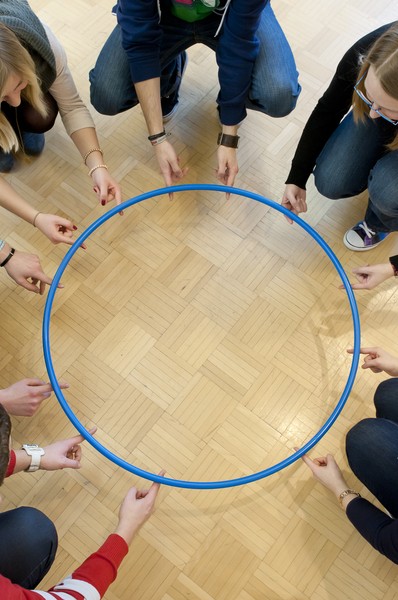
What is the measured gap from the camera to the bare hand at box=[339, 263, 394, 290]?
1.43 metres

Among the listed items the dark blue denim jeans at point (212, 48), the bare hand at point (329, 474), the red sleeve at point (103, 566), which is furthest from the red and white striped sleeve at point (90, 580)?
the dark blue denim jeans at point (212, 48)

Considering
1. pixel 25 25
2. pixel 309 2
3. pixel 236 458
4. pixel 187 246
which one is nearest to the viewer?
pixel 25 25

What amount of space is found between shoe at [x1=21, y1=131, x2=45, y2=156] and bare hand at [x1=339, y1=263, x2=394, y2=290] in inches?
37.3

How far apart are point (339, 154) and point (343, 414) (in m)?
0.65

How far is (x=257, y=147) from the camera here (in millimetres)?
1742

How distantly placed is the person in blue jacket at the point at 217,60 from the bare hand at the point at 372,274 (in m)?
0.41

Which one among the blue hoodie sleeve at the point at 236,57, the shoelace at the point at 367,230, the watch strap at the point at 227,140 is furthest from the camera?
the shoelace at the point at 367,230

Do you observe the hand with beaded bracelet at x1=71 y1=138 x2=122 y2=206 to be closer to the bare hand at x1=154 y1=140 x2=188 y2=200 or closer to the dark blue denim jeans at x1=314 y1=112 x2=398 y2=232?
the bare hand at x1=154 y1=140 x2=188 y2=200

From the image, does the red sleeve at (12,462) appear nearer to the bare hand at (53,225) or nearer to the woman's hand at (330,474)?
the bare hand at (53,225)

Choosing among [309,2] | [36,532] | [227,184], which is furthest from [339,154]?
[36,532]

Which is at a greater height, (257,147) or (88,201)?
(257,147)

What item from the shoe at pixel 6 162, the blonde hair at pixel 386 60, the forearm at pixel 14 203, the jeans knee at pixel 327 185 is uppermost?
the blonde hair at pixel 386 60

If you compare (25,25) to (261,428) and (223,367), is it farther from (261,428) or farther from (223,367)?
(261,428)

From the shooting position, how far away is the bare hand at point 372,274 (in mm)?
1431
